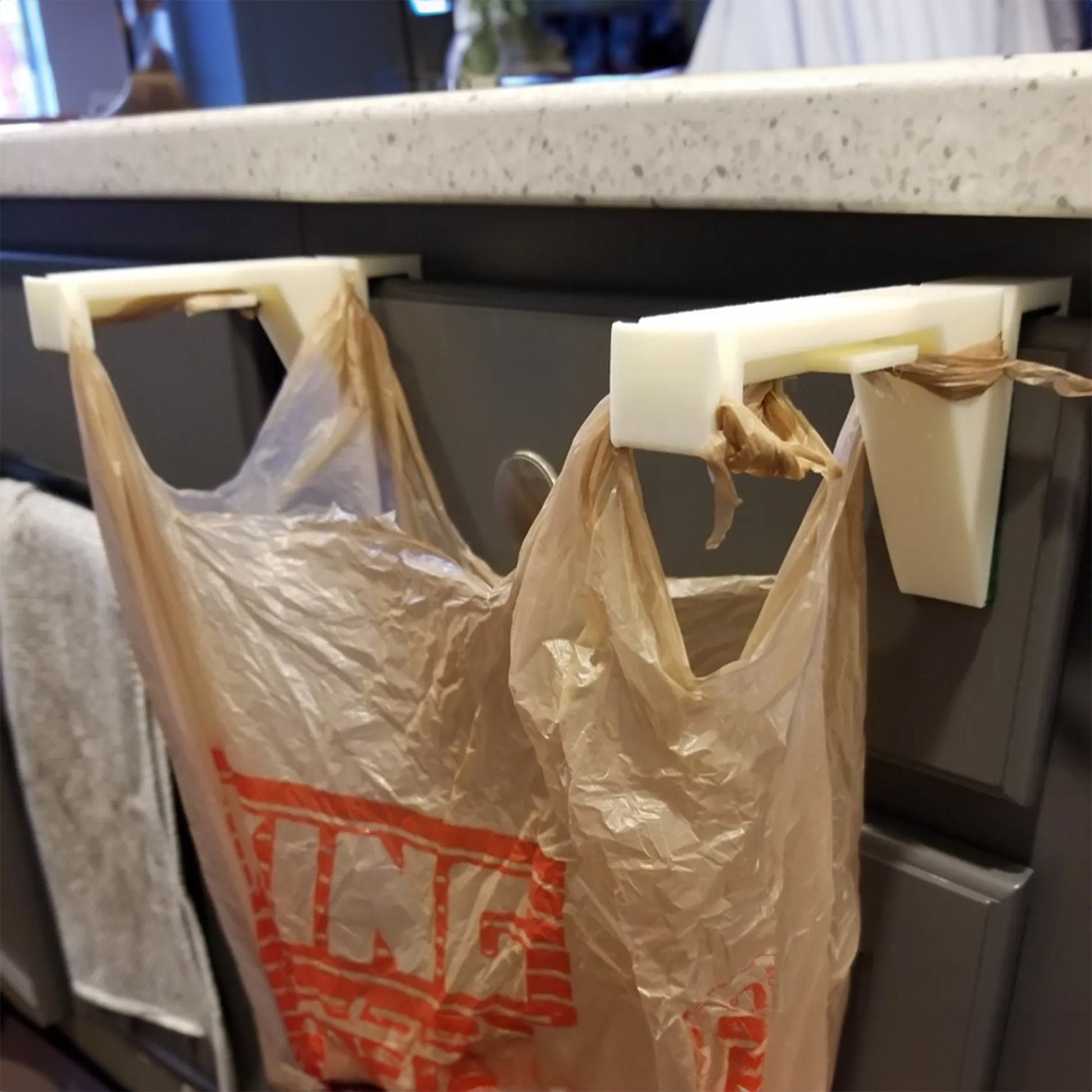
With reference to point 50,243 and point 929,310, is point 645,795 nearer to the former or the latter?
point 929,310

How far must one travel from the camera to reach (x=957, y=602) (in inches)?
13.3

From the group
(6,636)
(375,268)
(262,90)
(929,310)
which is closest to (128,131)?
(375,268)

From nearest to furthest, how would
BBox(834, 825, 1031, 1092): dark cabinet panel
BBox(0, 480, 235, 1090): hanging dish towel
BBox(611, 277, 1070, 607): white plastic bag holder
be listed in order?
BBox(611, 277, 1070, 607): white plastic bag holder < BBox(834, 825, 1031, 1092): dark cabinet panel < BBox(0, 480, 235, 1090): hanging dish towel

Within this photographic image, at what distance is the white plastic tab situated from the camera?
1.35 feet

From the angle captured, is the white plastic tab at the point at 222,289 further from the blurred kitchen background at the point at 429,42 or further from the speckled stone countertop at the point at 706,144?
the blurred kitchen background at the point at 429,42

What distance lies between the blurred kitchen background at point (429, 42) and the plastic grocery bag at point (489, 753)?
36 centimetres

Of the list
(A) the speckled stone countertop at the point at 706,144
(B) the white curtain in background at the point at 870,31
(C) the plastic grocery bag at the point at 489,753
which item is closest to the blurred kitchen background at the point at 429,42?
(B) the white curtain in background at the point at 870,31

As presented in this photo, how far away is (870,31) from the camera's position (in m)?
0.66

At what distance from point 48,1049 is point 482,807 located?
804 mm

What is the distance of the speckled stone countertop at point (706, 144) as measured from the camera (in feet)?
0.91

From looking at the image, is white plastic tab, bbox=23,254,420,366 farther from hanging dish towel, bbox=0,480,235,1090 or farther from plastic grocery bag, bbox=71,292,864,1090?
hanging dish towel, bbox=0,480,235,1090

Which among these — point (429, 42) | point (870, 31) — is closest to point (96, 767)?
point (870, 31)

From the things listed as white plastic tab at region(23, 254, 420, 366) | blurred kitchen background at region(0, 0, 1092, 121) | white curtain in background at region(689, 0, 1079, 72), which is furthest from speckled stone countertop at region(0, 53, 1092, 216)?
white curtain in background at region(689, 0, 1079, 72)

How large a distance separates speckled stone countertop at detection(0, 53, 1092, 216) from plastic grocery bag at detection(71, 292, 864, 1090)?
0.25 feet
